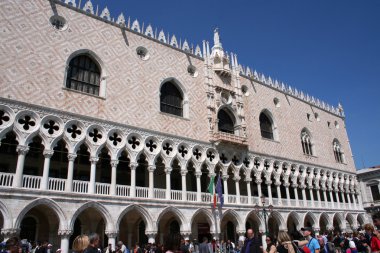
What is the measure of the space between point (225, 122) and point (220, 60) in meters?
3.72

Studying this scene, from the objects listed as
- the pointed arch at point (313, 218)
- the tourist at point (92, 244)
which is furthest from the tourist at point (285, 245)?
the pointed arch at point (313, 218)

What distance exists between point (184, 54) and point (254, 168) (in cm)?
766

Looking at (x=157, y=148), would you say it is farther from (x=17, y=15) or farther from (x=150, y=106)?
(x=17, y=15)

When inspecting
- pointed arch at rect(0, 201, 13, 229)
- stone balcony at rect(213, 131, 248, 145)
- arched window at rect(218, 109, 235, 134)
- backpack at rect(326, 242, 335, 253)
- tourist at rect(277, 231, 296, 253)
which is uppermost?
arched window at rect(218, 109, 235, 134)

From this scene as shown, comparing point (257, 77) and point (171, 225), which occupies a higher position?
point (257, 77)

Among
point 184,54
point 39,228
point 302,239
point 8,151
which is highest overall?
point 184,54

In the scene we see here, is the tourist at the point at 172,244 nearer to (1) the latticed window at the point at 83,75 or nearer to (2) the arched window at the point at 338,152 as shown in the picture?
(1) the latticed window at the point at 83,75

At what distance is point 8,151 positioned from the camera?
13594 mm

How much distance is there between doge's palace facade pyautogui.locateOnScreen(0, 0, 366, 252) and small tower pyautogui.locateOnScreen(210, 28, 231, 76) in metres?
0.09

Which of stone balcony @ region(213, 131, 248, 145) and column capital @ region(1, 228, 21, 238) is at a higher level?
stone balcony @ region(213, 131, 248, 145)

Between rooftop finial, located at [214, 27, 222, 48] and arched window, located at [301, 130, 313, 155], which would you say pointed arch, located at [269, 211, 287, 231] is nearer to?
arched window, located at [301, 130, 313, 155]

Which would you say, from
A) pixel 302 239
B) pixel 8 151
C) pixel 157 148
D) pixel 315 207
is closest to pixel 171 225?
pixel 157 148

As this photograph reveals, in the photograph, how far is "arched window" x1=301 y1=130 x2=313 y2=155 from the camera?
953 inches

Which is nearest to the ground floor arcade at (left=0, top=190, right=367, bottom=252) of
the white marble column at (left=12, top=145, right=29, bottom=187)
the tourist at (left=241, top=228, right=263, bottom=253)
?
the white marble column at (left=12, top=145, right=29, bottom=187)
